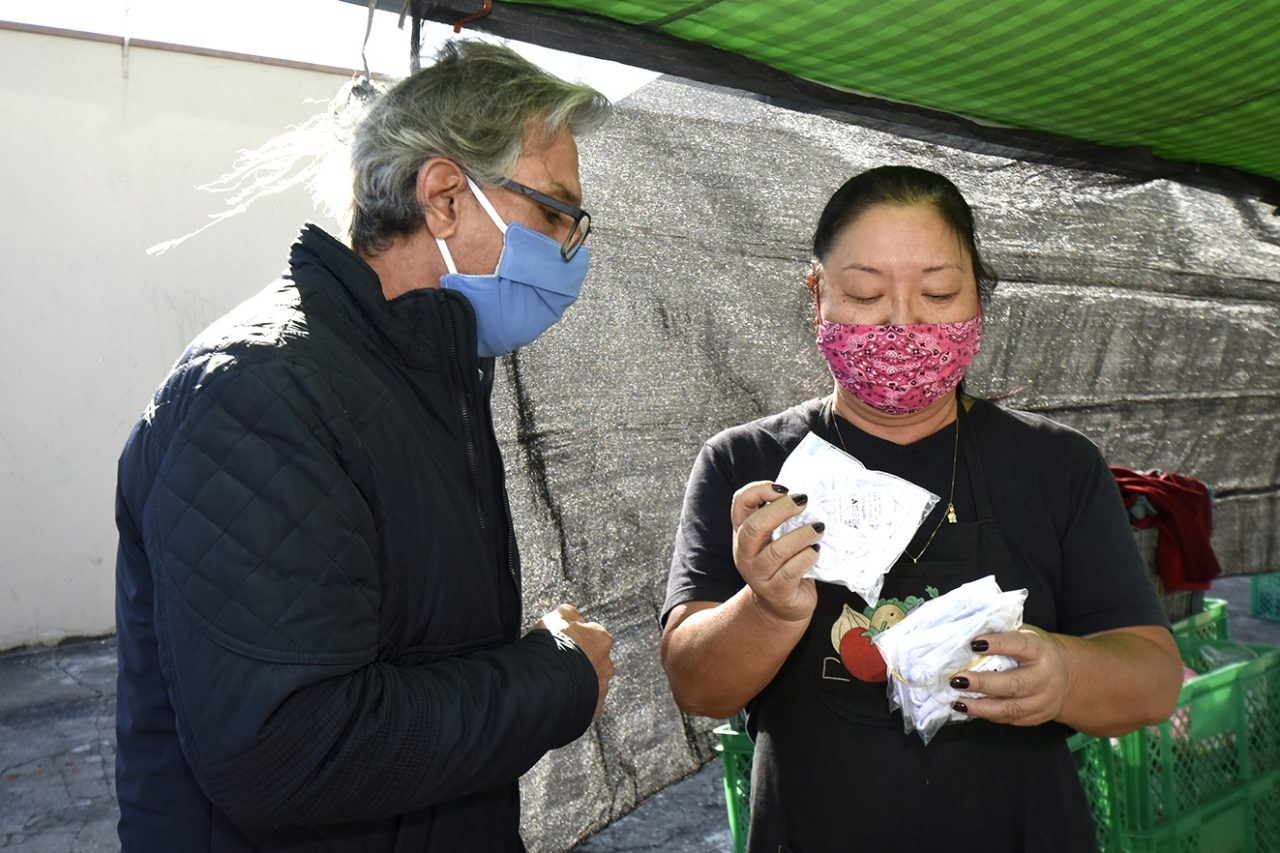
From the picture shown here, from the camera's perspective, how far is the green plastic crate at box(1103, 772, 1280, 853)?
→ 106 inches

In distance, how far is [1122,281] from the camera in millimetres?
3445

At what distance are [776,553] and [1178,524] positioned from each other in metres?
2.50

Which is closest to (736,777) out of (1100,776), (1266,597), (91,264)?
(1100,776)

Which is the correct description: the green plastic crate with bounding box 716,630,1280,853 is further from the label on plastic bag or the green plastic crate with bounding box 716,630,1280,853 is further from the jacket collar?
the jacket collar

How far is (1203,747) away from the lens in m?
2.90

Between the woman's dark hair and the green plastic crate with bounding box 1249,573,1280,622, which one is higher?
the woman's dark hair

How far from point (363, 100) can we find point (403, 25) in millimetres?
229

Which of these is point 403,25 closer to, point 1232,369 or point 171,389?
point 171,389

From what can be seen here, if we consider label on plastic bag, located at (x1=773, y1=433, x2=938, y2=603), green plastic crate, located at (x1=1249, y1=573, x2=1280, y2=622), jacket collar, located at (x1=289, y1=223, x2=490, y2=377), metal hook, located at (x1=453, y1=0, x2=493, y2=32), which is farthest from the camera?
green plastic crate, located at (x1=1249, y1=573, x2=1280, y2=622)

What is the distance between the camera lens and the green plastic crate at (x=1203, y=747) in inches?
107

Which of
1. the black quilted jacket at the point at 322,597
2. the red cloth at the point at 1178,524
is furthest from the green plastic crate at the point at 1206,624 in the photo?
the black quilted jacket at the point at 322,597

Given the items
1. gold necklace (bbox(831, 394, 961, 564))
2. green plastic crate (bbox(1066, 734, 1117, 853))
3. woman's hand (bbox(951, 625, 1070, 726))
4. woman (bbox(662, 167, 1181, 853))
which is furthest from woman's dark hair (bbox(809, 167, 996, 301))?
green plastic crate (bbox(1066, 734, 1117, 853))

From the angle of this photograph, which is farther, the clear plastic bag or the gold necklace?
Answer: the gold necklace

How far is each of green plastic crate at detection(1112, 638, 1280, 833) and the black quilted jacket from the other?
6.24 feet
